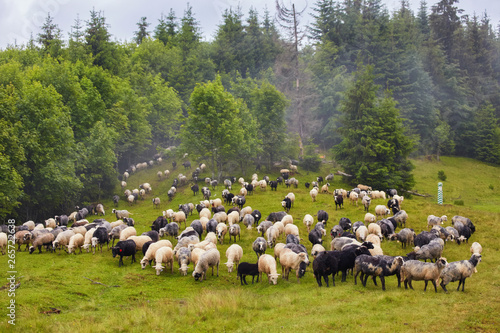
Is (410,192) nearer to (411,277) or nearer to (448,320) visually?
(411,277)

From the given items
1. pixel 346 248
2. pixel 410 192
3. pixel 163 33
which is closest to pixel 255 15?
pixel 163 33

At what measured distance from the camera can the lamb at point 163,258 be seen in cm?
1822

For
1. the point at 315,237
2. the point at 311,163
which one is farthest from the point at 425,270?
the point at 311,163

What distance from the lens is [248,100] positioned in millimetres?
60594

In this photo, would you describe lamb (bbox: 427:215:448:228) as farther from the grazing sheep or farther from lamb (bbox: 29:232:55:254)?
lamb (bbox: 29:232:55:254)

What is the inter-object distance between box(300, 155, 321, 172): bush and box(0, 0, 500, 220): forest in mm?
294

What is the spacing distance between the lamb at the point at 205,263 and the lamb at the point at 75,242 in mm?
9138

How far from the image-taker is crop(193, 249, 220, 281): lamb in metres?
17.4

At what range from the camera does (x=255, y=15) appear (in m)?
88.6

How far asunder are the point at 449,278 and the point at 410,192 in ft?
113

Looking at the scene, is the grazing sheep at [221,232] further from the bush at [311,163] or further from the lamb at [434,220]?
the bush at [311,163]

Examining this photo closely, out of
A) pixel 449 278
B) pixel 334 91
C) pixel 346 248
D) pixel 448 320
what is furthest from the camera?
pixel 334 91

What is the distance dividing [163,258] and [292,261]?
21.3 ft

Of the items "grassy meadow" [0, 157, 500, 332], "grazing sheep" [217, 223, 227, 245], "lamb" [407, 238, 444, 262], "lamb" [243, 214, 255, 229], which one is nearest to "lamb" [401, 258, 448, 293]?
"grassy meadow" [0, 157, 500, 332]
